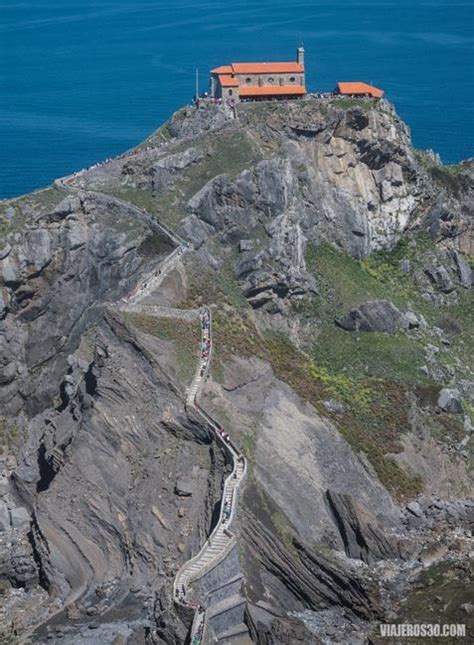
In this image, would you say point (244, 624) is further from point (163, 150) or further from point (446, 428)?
point (163, 150)

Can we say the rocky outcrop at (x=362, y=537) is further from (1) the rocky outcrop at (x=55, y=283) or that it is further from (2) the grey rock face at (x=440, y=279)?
(2) the grey rock face at (x=440, y=279)

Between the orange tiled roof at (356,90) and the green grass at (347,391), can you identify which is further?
the orange tiled roof at (356,90)

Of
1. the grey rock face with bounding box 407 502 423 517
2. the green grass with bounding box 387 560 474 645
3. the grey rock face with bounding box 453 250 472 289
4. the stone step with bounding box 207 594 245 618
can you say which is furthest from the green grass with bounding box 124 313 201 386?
the grey rock face with bounding box 453 250 472 289

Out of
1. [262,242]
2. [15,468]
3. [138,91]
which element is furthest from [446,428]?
[138,91]

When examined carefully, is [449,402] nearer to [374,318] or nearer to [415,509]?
[374,318]

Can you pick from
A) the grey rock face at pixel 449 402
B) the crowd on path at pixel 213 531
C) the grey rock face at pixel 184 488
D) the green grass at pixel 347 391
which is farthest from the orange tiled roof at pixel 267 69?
the grey rock face at pixel 184 488

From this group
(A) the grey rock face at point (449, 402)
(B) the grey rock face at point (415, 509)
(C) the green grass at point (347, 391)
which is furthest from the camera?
(A) the grey rock face at point (449, 402)
